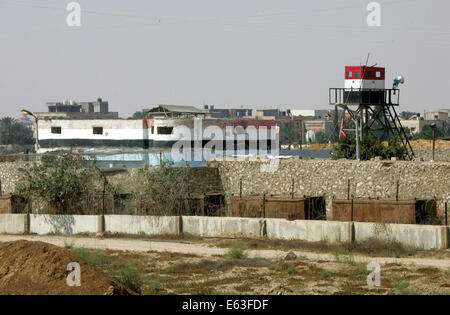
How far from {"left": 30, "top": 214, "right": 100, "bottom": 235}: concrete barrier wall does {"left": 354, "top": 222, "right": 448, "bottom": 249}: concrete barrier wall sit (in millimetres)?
13726

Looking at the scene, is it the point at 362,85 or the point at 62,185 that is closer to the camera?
the point at 62,185

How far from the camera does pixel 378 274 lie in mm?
23969

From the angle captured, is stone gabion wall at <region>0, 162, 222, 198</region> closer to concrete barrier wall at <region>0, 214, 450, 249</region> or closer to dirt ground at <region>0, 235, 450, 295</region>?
concrete barrier wall at <region>0, 214, 450, 249</region>

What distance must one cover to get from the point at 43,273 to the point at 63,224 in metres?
16.5

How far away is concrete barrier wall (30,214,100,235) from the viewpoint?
3569cm

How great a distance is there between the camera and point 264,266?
26.7 metres

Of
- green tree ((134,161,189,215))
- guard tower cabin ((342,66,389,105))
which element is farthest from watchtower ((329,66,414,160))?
green tree ((134,161,189,215))

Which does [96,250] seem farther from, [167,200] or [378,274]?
[378,274]

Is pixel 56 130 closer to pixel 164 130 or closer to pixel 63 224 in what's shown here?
pixel 164 130

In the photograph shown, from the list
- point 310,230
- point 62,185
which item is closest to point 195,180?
point 62,185

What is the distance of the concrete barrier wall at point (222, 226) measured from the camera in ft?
107
